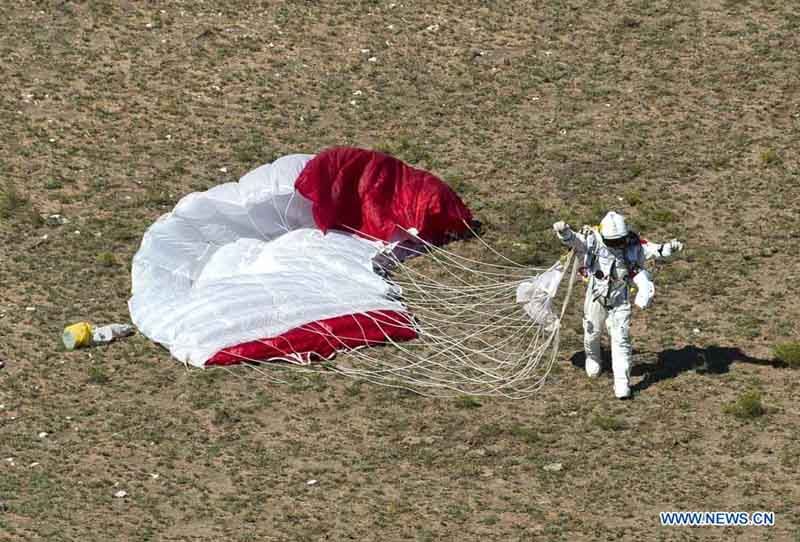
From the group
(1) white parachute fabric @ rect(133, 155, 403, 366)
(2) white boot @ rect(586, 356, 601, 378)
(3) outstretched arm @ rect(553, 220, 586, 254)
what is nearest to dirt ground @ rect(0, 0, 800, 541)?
(2) white boot @ rect(586, 356, 601, 378)

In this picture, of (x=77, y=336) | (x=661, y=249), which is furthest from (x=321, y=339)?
(x=661, y=249)

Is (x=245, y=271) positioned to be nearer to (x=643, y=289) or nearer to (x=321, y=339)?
(x=321, y=339)

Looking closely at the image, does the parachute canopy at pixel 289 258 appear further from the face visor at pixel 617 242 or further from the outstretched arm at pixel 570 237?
the face visor at pixel 617 242

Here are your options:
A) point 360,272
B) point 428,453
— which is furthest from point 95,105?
point 428,453

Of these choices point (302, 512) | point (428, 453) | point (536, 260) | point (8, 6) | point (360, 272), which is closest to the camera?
point (302, 512)

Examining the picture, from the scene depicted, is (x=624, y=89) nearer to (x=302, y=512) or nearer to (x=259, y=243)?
(x=259, y=243)

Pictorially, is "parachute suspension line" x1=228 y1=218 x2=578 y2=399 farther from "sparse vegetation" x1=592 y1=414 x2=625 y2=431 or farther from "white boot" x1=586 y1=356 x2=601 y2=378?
"sparse vegetation" x1=592 y1=414 x2=625 y2=431
